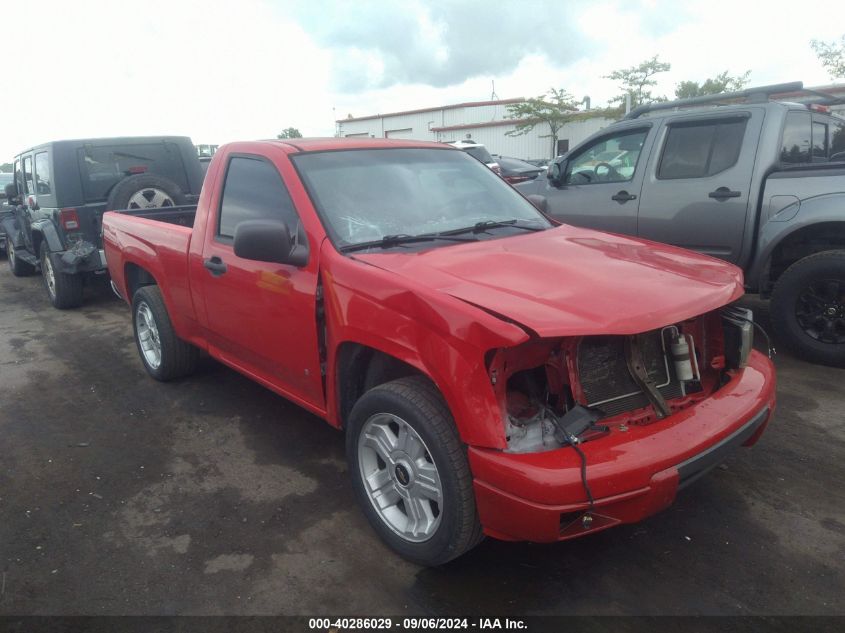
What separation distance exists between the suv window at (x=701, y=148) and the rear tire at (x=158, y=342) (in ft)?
14.1

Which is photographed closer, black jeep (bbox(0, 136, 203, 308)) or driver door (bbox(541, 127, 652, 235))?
driver door (bbox(541, 127, 652, 235))

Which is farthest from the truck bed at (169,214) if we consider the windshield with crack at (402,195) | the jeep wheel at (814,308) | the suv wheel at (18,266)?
the suv wheel at (18,266)

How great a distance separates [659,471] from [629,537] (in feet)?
2.55

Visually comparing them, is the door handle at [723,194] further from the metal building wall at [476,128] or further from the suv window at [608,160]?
the metal building wall at [476,128]

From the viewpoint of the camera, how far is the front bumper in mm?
2207

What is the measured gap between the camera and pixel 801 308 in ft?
16.1

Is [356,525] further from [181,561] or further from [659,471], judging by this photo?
[659,471]

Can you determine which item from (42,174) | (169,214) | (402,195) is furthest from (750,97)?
(42,174)

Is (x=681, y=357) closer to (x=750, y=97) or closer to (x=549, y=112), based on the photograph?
(x=750, y=97)

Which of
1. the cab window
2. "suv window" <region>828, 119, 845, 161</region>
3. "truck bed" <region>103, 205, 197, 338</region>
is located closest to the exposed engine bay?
"truck bed" <region>103, 205, 197, 338</region>

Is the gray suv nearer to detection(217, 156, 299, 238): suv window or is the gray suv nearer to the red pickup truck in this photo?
the red pickup truck

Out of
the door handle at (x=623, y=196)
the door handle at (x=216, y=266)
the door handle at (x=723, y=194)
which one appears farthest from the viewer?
the door handle at (x=623, y=196)

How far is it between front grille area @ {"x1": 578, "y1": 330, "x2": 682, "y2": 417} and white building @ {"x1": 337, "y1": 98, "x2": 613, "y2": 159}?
31.4 m

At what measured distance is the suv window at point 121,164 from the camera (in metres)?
7.54
